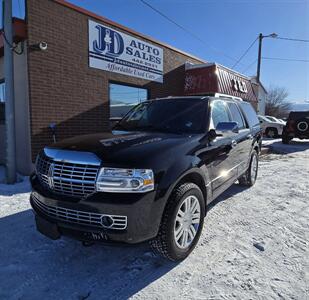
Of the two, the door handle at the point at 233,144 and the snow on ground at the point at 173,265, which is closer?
the snow on ground at the point at 173,265

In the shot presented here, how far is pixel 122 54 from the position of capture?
8.66 m

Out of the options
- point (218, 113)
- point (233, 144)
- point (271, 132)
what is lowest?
point (271, 132)

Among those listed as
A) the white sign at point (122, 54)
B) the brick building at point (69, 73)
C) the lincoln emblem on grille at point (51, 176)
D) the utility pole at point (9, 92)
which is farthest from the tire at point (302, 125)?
the lincoln emblem on grille at point (51, 176)

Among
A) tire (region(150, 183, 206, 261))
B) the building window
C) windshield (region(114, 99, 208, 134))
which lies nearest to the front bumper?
tire (region(150, 183, 206, 261))

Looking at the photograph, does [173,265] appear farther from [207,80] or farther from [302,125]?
[302,125]

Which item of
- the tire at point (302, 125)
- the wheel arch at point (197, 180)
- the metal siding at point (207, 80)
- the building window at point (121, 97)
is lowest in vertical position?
the wheel arch at point (197, 180)

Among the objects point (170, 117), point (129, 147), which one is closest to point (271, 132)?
point (170, 117)

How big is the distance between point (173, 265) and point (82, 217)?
44.6 inches

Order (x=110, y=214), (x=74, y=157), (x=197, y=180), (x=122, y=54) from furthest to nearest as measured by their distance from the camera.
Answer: (x=122, y=54), (x=197, y=180), (x=74, y=157), (x=110, y=214)

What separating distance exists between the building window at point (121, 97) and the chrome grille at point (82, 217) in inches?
248

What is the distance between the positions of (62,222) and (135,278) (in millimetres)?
909

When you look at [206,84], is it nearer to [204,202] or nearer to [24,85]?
[24,85]

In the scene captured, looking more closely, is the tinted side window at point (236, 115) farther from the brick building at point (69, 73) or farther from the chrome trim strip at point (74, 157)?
the brick building at point (69, 73)

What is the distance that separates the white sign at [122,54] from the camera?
788 cm
